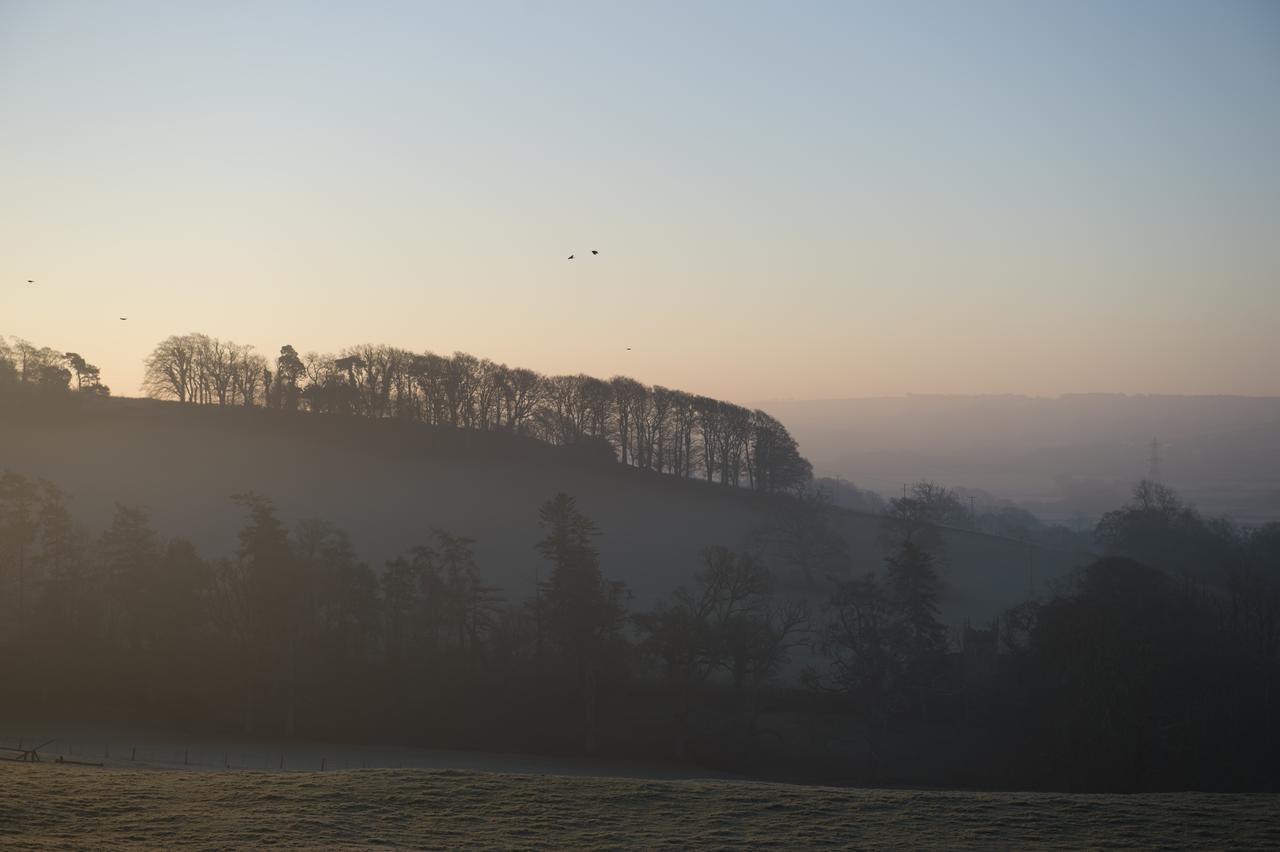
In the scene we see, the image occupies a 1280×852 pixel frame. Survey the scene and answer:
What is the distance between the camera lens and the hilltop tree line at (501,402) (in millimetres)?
116688

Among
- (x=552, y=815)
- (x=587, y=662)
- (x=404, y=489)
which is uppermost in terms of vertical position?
(x=404, y=489)

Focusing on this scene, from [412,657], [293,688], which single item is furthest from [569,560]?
[293,688]

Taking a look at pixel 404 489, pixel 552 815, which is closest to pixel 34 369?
pixel 404 489

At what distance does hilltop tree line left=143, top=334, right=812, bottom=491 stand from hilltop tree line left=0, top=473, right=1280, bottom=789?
2297 inches

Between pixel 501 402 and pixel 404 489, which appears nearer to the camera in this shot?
pixel 404 489

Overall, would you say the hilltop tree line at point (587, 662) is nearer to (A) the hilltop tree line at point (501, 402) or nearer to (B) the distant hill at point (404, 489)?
(B) the distant hill at point (404, 489)

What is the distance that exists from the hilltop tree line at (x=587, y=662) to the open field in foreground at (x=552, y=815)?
1819 centimetres

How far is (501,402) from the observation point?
120625 mm

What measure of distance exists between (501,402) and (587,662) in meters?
73.5

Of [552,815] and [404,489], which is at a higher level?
[404,489]

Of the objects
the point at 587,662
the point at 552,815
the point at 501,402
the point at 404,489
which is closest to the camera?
the point at 552,815

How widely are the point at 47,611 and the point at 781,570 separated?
51.7 meters

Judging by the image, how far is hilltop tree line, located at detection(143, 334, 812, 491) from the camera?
383 ft

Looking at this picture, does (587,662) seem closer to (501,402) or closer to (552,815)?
(552,815)
